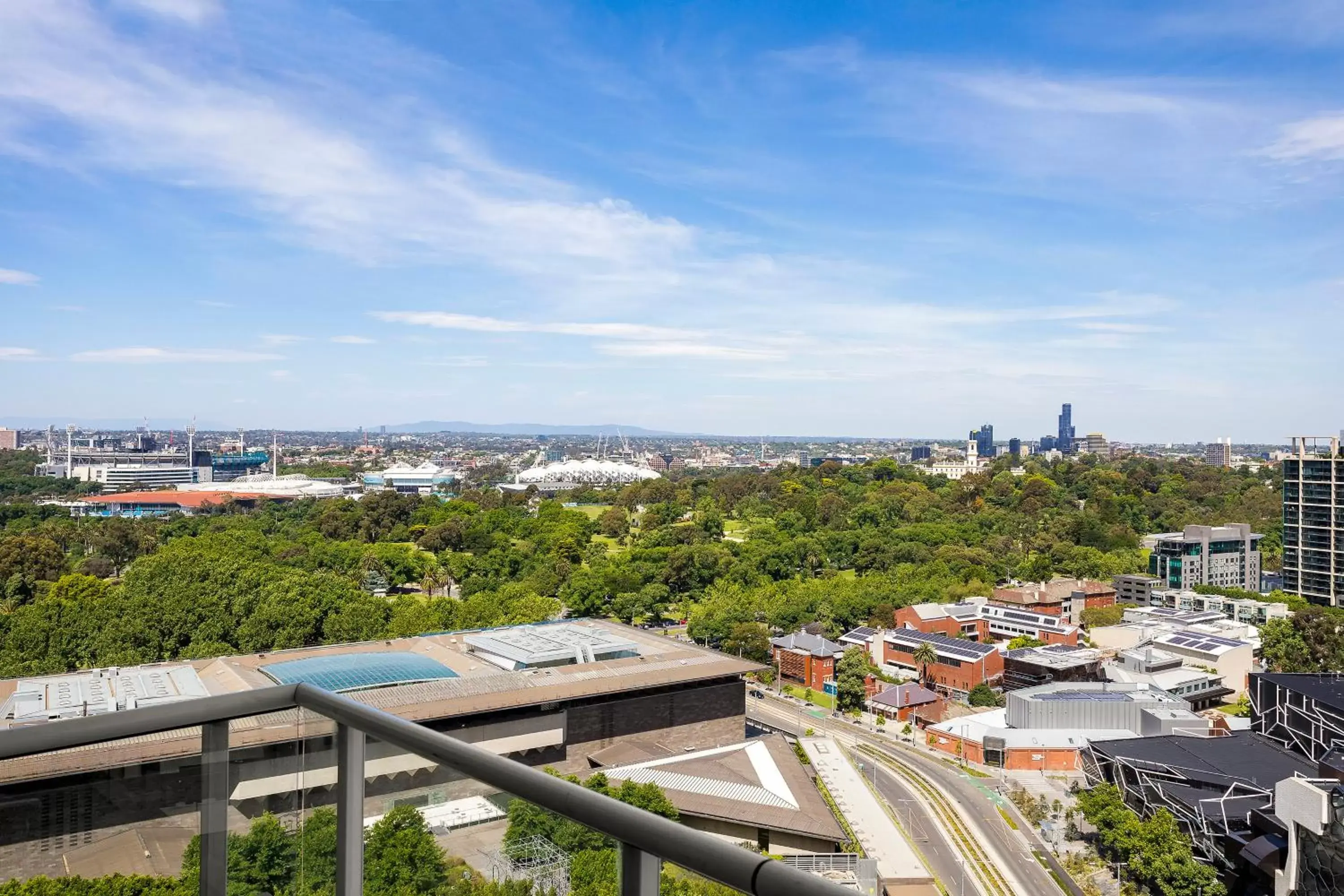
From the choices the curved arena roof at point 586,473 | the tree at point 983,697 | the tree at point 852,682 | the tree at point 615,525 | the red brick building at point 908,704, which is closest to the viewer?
the red brick building at point 908,704

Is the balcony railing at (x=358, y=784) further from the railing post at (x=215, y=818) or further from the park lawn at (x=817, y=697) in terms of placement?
the park lawn at (x=817, y=697)

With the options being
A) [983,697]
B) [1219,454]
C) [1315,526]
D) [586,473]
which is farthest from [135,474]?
[1219,454]

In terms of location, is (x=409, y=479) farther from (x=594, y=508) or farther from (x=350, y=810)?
(x=350, y=810)

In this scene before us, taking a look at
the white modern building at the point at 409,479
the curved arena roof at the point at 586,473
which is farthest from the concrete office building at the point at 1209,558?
the curved arena roof at the point at 586,473

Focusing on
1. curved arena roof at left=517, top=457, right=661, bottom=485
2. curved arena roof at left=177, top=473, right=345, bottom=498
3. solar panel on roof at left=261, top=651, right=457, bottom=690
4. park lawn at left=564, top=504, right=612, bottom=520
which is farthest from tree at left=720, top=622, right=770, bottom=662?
curved arena roof at left=517, top=457, right=661, bottom=485

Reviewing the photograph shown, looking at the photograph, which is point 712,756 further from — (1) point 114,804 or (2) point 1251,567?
(2) point 1251,567

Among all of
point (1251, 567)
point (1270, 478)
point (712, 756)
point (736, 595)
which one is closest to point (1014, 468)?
point (1270, 478)
